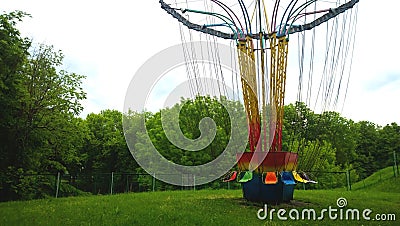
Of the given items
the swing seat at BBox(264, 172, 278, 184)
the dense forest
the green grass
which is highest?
the dense forest

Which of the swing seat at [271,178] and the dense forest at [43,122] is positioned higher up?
the dense forest at [43,122]

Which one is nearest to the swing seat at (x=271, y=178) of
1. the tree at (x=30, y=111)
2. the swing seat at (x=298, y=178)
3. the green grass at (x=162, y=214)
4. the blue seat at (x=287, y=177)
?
the blue seat at (x=287, y=177)

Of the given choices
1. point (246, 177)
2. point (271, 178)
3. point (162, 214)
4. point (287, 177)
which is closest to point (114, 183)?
point (246, 177)

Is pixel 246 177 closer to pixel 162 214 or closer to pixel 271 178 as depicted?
pixel 271 178

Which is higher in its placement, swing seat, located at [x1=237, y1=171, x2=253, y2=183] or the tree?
the tree

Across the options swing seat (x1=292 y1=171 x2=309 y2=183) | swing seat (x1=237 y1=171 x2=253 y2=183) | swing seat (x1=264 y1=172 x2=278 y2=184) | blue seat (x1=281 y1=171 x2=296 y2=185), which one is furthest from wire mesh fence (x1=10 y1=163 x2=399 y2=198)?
swing seat (x1=237 y1=171 x2=253 y2=183)

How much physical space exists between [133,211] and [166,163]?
19155 millimetres

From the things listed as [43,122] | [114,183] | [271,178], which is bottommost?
[114,183]

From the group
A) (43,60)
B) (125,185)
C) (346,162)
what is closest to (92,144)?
(125,185)

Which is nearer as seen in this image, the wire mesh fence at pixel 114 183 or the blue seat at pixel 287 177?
the blue seat at pixel 287 177

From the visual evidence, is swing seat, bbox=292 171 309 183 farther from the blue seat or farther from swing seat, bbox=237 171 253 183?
swing seat, bbox=237 171 253 183

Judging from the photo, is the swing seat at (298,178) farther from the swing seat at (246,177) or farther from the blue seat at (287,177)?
the swing seat at (246,177)

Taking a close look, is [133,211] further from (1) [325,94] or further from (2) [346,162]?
(2) [346,162]

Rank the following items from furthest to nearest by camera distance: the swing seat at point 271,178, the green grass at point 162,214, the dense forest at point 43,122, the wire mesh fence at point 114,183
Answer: the wire mesh fence at point 114,183, the dense forest at point 43,122, the swing seat at point 271,178, the green grass at point 162,214
